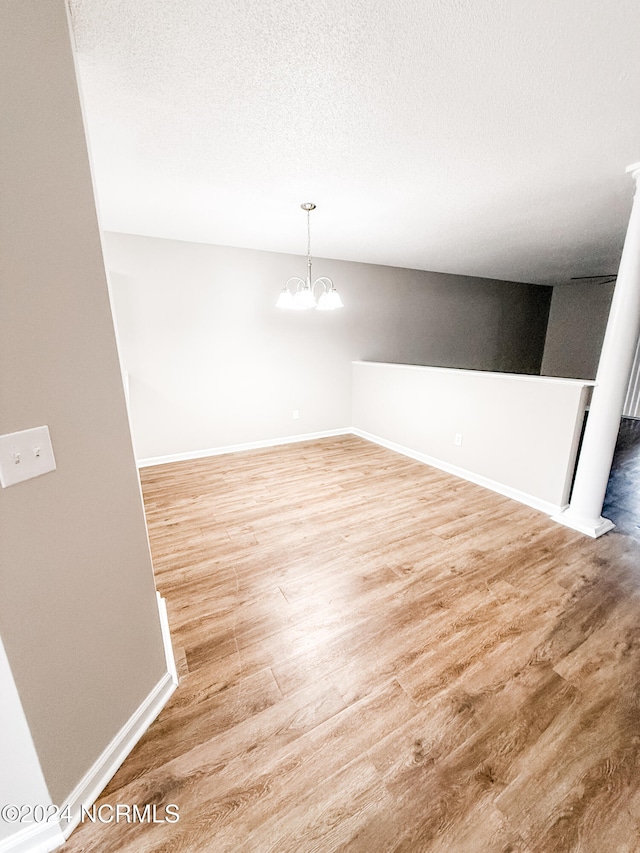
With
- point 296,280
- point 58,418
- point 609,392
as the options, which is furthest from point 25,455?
point 296,280

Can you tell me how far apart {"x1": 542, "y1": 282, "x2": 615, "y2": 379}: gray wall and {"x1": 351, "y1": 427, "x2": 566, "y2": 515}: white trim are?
4.94 meters

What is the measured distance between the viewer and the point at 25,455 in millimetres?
791

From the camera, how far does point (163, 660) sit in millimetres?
1349

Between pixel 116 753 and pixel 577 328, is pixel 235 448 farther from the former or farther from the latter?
pixel 577 328

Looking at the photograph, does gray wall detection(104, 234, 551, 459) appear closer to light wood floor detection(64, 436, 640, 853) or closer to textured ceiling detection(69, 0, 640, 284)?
textured ceiling detection(69, 0, 640, 284)

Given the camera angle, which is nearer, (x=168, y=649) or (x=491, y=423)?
(x=168, y=649)

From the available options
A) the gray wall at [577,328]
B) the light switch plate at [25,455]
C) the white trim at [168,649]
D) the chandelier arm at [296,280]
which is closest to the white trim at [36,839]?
the white trim at [168,649]

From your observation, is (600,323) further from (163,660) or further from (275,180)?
(163,660)

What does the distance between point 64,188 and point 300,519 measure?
236cm

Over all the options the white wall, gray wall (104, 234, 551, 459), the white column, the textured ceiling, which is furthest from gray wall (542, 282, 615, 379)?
the white column

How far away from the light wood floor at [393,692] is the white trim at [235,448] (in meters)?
1.41

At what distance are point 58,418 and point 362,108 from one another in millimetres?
1842

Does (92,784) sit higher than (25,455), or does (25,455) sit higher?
(25,455)

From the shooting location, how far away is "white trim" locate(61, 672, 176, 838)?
3.17 feet
